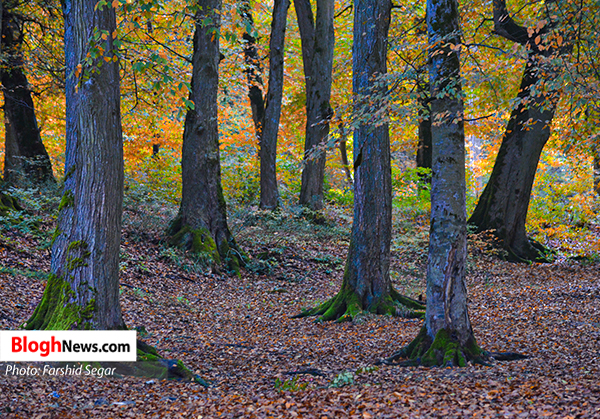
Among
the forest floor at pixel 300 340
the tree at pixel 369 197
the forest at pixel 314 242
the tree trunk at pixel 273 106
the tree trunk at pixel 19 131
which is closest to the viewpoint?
the forest floor at pixel 300 340

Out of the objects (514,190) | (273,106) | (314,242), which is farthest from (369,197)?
(273,106)

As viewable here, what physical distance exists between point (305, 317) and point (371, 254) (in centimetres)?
162

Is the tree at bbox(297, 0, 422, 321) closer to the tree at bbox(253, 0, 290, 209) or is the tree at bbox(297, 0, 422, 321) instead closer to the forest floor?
the forest floor

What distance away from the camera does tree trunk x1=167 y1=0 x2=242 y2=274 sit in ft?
36.2

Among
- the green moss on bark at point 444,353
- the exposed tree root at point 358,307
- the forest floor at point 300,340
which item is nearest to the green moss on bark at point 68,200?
the forest floor at point 300,340

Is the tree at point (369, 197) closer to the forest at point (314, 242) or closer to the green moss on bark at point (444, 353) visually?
the forest at point (314, 242)

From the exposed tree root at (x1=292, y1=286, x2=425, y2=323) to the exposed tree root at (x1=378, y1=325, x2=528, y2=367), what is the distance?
214 cm

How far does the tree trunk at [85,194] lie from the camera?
508 centimetres

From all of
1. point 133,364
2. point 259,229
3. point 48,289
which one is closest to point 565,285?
point 259,229

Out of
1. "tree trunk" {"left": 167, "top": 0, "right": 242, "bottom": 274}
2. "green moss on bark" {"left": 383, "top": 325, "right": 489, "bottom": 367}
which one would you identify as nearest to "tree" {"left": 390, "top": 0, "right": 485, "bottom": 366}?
"green moss on bark" {"left": 383, "top": 325, "right": 489, "bottom": 367}

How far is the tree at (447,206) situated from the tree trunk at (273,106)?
411 inches

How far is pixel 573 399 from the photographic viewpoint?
13.2 feet

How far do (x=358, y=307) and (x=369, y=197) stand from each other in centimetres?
181

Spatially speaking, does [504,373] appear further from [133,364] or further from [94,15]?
[94,15]
